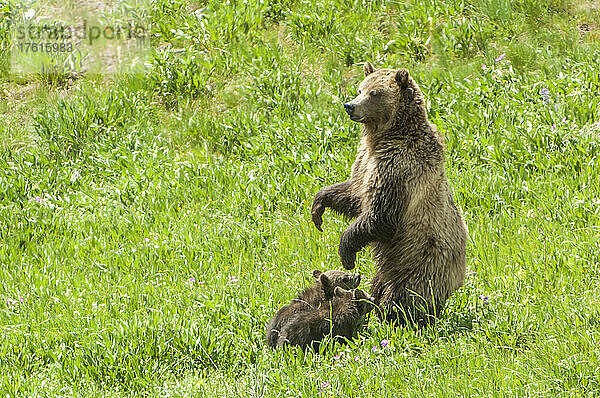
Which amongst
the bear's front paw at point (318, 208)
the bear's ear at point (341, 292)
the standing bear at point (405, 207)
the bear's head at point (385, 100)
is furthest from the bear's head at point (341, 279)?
the bear's head at point (385, 100)

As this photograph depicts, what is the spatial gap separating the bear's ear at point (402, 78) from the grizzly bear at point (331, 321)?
4.60 ft

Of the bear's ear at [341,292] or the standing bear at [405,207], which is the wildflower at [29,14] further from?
the bear's ear at [341,292]

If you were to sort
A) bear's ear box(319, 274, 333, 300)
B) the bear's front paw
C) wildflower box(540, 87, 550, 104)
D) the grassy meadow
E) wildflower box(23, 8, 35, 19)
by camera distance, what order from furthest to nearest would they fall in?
wildflower box(23, 8, 35, 19)
wildflower box(540, 87, 550, 104)
the bear's front paw
bear's ear box(319, 274, 333, 300)
the grassy meadow

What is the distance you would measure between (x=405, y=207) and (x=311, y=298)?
0.92 meters

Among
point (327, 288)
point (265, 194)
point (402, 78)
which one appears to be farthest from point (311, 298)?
point (265, 194)

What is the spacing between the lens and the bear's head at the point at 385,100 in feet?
18.5

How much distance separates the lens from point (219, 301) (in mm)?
6402

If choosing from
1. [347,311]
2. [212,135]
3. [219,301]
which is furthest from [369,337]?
[212,135]

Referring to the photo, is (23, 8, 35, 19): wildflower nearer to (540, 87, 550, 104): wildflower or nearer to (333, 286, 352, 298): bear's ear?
(540, 87, 550, 104): wildflower

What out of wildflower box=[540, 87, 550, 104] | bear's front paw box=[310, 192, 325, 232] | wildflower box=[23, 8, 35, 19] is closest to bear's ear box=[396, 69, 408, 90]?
bear's front paw box=[310, 192, 325, 232]

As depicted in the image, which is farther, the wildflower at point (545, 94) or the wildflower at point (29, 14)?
the wildflower at point (29, 14)

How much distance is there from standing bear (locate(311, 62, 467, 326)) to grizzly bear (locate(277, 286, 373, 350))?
177mm

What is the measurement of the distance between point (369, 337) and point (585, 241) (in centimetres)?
200

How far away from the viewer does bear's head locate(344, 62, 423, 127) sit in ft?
18.5
